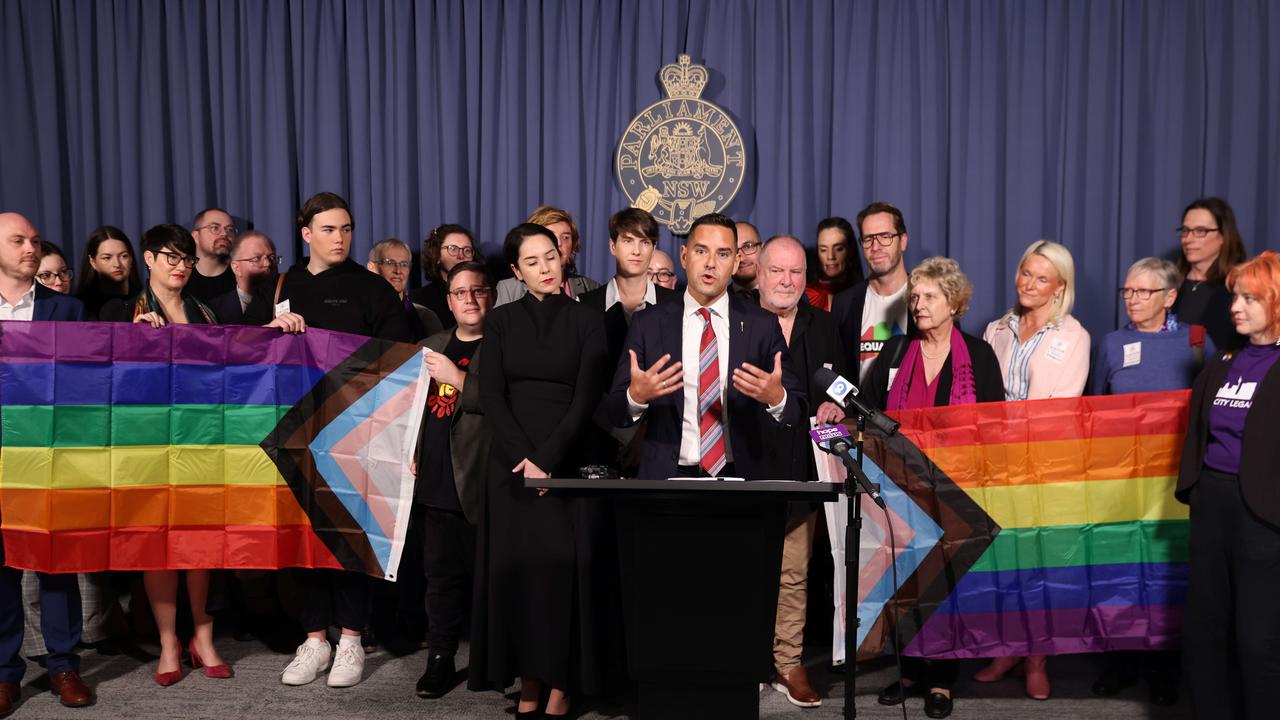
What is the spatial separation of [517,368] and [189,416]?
145cm

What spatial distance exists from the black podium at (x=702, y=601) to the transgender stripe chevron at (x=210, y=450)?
1614 mm

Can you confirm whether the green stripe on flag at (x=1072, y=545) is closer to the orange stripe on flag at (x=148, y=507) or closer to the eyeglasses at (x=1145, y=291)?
the eyeglasses at (x=1145, y=291)

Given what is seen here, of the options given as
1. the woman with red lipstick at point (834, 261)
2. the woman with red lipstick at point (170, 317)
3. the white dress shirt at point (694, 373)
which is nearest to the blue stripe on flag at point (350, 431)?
the woman with red lipstick at point (170, 317)

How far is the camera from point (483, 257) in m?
5.74

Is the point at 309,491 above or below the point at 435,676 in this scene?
above

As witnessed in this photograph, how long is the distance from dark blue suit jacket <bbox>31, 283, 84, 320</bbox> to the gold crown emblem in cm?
313

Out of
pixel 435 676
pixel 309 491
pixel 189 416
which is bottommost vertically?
pixel 435 676

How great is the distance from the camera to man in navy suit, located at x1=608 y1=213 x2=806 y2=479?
128 inches

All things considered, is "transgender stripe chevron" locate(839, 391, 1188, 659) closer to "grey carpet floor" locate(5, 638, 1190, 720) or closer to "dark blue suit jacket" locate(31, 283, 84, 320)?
"grey carpet floor" locate(5, 638, 1190, 720)

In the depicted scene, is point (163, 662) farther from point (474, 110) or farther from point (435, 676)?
point (474, 110)

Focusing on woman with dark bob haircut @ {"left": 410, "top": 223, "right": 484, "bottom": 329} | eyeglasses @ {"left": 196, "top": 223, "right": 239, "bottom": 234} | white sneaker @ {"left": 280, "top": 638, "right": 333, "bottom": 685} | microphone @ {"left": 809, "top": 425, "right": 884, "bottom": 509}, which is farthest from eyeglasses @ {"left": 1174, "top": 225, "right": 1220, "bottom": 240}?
eyeglasses @ {"left": 196, "top": 223, "right": 239, "bottom": 234}

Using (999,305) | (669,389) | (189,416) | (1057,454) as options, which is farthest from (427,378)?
(999,305)

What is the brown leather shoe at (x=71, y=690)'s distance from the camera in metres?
3.96

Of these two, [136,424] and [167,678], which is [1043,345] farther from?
[167,678]
